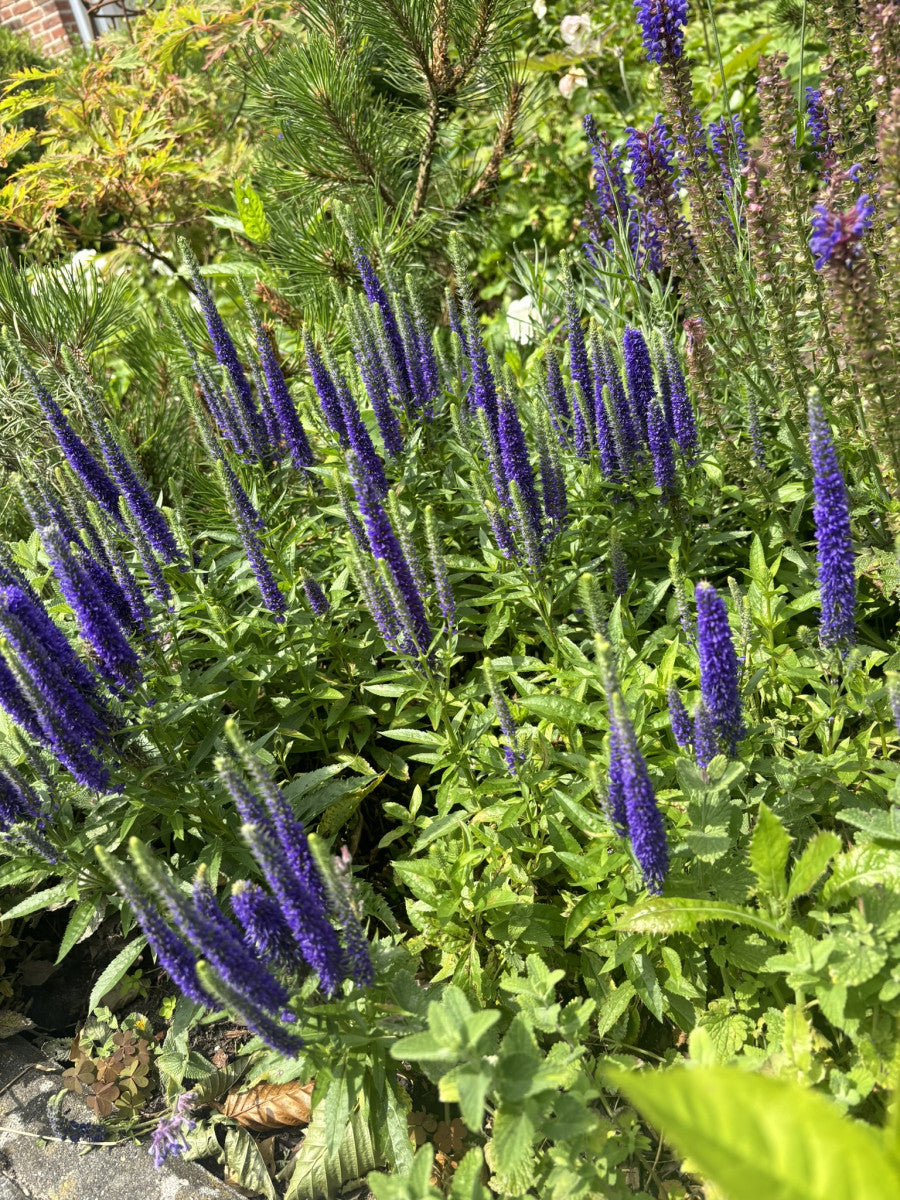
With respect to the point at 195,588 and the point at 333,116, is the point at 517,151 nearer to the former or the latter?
the point at 333,116

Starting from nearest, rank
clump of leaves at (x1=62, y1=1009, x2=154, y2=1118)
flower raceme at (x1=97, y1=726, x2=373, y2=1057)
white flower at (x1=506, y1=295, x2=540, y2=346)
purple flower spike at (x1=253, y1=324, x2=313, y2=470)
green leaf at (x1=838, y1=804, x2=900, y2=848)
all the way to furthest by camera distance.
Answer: flower raceme at (x1=97, y1=726, x2=373, y2=1057)
green leaf at (x1=838, y1=804, x2=900, y2=848)
clump of leaves at (x1=62, y1=1009, x2=154, y2=1118)
purple flower spike at (x1=253, y1=324, x2=313, y2=470)
white flower at (x1=506, y1=295, x2=540, y2=346)

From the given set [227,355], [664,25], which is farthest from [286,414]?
[664,25]

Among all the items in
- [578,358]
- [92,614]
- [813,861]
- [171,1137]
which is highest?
[578,358]

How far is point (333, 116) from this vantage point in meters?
5.50

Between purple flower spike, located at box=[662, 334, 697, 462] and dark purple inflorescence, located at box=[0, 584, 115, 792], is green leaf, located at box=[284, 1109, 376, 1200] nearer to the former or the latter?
dark purple inflorescence, located at box=[0, 584, 115, 792]

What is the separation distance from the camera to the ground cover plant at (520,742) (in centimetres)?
216

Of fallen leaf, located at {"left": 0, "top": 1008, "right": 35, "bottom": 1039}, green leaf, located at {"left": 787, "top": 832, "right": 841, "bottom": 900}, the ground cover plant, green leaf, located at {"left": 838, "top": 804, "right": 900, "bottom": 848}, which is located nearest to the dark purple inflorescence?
the ground cover plant

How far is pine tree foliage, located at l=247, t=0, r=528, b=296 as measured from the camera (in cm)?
526

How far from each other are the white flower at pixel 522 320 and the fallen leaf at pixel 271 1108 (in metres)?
4.84

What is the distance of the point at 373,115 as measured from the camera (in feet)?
19.0

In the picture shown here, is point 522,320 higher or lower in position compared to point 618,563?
higher

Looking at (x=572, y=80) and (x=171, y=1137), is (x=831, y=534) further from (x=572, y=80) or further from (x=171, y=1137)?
(x=572, y=80)

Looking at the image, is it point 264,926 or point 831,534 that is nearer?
point 264,926

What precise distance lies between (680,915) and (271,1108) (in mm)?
1602
